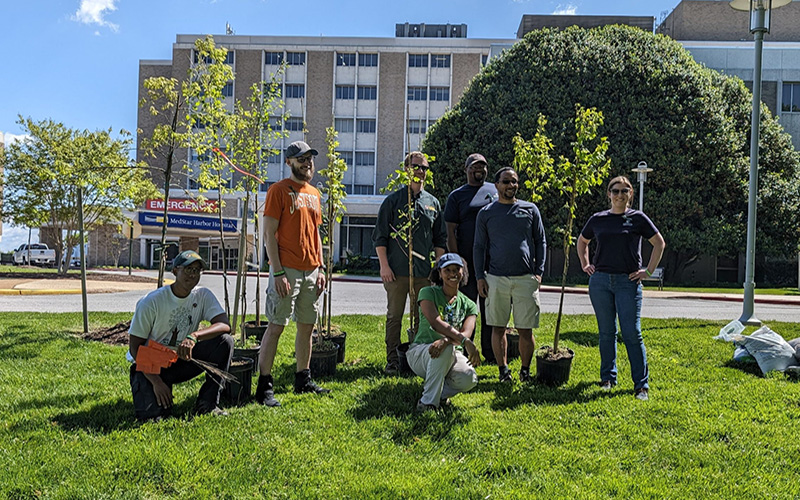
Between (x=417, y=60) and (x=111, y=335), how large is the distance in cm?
3679

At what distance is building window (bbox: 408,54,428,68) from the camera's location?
132 feet

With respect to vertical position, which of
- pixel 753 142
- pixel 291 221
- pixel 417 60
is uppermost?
pixel 417 60

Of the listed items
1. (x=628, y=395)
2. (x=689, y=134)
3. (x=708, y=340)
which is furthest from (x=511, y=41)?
(x=628, y=395)

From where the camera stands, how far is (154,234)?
3562 centimetres

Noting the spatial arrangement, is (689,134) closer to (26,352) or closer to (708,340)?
(708,340)

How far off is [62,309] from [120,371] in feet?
20.2

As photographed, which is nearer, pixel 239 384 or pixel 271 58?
pixel 239 384

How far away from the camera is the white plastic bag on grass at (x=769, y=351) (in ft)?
18.3

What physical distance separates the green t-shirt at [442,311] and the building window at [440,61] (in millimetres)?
38247

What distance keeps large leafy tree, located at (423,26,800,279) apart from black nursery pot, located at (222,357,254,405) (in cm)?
1822

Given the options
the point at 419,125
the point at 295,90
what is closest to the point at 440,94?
the point at 419,125

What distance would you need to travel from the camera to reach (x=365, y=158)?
40.4 m

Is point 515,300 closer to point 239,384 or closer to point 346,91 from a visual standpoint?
point 239,384

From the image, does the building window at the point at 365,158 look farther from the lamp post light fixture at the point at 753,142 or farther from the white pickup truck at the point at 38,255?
the lamp post light fixture at the point at 753,142
